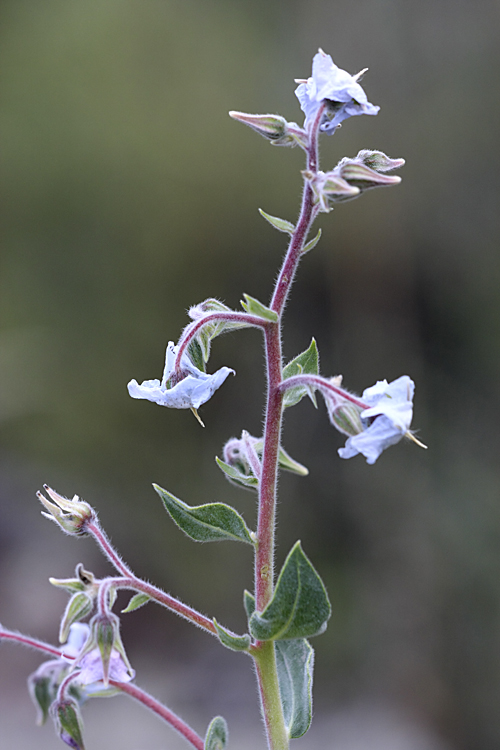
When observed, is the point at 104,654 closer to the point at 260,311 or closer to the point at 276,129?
the point at 260,311

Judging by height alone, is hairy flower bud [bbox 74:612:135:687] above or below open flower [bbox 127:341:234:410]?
below

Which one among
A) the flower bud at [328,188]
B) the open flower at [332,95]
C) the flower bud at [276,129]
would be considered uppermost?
the open flower at [332,95]

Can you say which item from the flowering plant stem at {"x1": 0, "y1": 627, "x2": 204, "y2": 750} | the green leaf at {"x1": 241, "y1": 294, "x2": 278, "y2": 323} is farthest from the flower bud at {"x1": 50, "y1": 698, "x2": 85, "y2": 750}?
the green leaf at {"x1": 241, "y1": 294, "x2": 278, "y2": 323}

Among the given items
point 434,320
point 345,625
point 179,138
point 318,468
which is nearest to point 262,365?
point 318,468

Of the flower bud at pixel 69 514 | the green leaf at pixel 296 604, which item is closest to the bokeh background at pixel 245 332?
the flower bud at pixel 69 514

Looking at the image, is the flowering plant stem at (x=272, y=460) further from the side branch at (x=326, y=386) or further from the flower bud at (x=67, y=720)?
the flower bud at (x=67, y=720)

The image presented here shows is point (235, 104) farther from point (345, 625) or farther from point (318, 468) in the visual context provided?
point (345, 625)

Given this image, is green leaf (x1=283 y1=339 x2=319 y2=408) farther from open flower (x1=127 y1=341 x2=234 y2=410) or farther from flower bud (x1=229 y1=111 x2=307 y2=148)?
flower bud (x1=229 y1=111 x2=307 y2=148)
